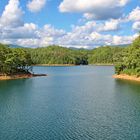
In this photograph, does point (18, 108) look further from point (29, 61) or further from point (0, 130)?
point (29, 61)

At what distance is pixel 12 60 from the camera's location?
112250 millimetres

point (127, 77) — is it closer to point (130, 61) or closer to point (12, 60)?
point (130, 61)

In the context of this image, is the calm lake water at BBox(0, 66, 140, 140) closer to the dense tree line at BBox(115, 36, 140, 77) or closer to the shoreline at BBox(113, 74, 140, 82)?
the shoreline at BBox(113, 74, 140, 82)

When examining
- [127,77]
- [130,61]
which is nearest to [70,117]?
[127,77]

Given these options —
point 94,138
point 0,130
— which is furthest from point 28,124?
point 94,138

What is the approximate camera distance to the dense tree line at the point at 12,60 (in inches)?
4387

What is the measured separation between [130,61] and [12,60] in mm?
44256

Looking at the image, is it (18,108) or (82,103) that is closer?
(18,108)

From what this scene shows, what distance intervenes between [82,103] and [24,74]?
6365 cm

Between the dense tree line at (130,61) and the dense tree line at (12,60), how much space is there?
123ft

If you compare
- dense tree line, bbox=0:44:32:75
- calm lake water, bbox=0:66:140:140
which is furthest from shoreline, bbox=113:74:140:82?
calm lake water, bbox=0:66:140:140

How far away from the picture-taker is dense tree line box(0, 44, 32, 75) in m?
111

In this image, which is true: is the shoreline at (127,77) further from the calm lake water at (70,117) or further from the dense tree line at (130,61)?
the calm lake water at (70,117)

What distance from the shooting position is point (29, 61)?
123875 mm
